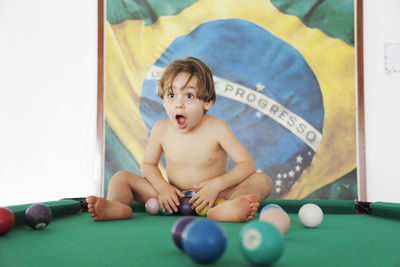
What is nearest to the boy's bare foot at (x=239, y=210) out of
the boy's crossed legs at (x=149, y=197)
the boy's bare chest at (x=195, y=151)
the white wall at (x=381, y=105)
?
the boy's crossed legs at (x=149, y=197)

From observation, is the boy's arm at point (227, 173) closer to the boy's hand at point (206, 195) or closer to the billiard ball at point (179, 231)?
the boy's hand at point (206, 195)

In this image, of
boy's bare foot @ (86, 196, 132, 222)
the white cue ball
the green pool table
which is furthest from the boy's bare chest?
the white cue ball

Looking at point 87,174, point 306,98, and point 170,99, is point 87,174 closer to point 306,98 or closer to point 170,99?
point 170,99

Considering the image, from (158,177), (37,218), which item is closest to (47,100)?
(158,177)

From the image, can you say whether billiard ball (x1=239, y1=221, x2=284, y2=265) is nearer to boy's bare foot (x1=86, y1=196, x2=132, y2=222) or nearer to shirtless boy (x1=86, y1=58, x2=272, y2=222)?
boy's bare foot (x1=86, y1=196, x2=132, y2=222)

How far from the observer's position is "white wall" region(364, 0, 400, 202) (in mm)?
2785

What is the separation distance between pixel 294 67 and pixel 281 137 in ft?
1.96

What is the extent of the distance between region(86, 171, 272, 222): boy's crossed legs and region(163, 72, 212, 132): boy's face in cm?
36

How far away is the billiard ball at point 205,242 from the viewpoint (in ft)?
2.03

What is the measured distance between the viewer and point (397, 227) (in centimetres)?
117

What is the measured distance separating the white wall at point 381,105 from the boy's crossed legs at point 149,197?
5.15 ft

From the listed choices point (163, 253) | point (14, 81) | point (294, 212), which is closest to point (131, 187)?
point (294, 212)

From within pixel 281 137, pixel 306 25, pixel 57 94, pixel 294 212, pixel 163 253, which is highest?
pixel 306 25

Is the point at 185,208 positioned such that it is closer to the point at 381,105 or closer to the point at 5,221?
the point at 5,221
